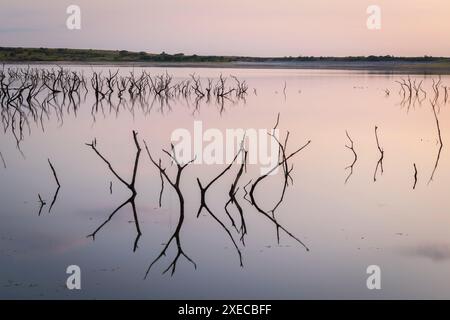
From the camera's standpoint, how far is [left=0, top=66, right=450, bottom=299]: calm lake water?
4.10 m

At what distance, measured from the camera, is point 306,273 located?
4.32 metres

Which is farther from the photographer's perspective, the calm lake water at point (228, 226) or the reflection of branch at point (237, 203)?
the reflection of branch at point (237, 203)

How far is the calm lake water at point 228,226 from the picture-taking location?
13.4 feet

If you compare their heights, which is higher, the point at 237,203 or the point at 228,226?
the point at 237,203

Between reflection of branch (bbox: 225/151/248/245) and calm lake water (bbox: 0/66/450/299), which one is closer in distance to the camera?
calm lake water (bbox: 0/66/450/299)

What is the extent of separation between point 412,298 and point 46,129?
842 centimetres

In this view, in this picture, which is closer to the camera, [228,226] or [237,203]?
[228,226]

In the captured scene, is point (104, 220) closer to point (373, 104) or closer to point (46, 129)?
point (46, 129)

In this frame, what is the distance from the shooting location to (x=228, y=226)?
523 cm

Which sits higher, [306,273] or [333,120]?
[333,120]
